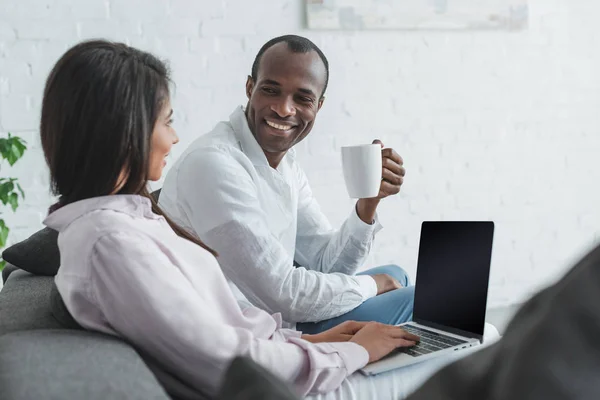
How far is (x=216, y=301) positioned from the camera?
3.25ft

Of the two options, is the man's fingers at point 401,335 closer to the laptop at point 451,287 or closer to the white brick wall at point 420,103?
the laptop at point 451,287

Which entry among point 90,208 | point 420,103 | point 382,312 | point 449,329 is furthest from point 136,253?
point 420,103

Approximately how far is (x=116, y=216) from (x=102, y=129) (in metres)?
0.12

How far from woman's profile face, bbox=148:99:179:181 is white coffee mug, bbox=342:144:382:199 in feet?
1.84

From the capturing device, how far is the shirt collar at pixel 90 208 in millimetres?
917

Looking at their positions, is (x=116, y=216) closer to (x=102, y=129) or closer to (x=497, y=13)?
(x=102, y=129)

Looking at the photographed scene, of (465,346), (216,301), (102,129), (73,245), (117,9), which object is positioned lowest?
(465,346)

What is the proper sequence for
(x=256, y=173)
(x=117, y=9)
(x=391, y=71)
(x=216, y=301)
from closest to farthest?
(x=216, y=301) → (x=256, y=173) → (x=117, y=9) → (x=391, y=71)

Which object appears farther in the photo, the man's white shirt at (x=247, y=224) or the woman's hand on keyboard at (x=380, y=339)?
the man's white shirt at (x=247, y=224)

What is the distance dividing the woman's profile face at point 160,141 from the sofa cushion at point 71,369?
0.96 ft

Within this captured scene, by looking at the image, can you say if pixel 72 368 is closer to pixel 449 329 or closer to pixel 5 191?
pixel 449 329

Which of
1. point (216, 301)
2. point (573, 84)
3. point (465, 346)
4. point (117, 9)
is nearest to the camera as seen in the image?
point (216, 301)

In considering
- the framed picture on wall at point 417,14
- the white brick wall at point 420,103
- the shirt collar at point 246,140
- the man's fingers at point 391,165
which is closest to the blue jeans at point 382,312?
the man's fingers at point 391,165

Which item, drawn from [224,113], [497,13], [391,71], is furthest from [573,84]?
[224,113]
